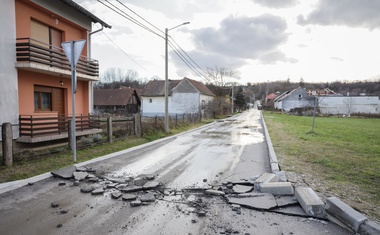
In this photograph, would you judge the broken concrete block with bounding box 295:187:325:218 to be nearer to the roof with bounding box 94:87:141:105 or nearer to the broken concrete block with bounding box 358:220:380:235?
the broken concrete block with bounding box 358:220:380:235

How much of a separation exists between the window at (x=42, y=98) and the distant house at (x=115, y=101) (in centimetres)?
3366

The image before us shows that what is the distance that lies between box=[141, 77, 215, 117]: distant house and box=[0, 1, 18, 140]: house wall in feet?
96.0

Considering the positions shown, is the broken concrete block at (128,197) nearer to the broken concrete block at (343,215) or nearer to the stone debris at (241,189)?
the stone debris at (241,189)

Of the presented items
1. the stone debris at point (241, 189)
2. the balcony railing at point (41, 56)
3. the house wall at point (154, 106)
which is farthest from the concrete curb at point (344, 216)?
the house wall at point (154, 106)

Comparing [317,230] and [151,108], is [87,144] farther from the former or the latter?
[151,108]

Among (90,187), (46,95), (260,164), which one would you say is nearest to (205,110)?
(46,95)

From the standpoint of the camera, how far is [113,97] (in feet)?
159

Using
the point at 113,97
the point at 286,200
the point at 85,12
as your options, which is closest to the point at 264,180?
the point at 286,200

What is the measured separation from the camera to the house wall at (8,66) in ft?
30.2

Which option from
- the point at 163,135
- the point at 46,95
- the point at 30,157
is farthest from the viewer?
the point at 163,135

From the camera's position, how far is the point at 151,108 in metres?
41.5

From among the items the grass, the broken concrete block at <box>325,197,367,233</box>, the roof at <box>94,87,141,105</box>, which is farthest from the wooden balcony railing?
the roof at <box>94,87,141,105</box>

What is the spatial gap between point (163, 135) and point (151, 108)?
2719cm

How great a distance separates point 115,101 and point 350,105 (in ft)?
177
